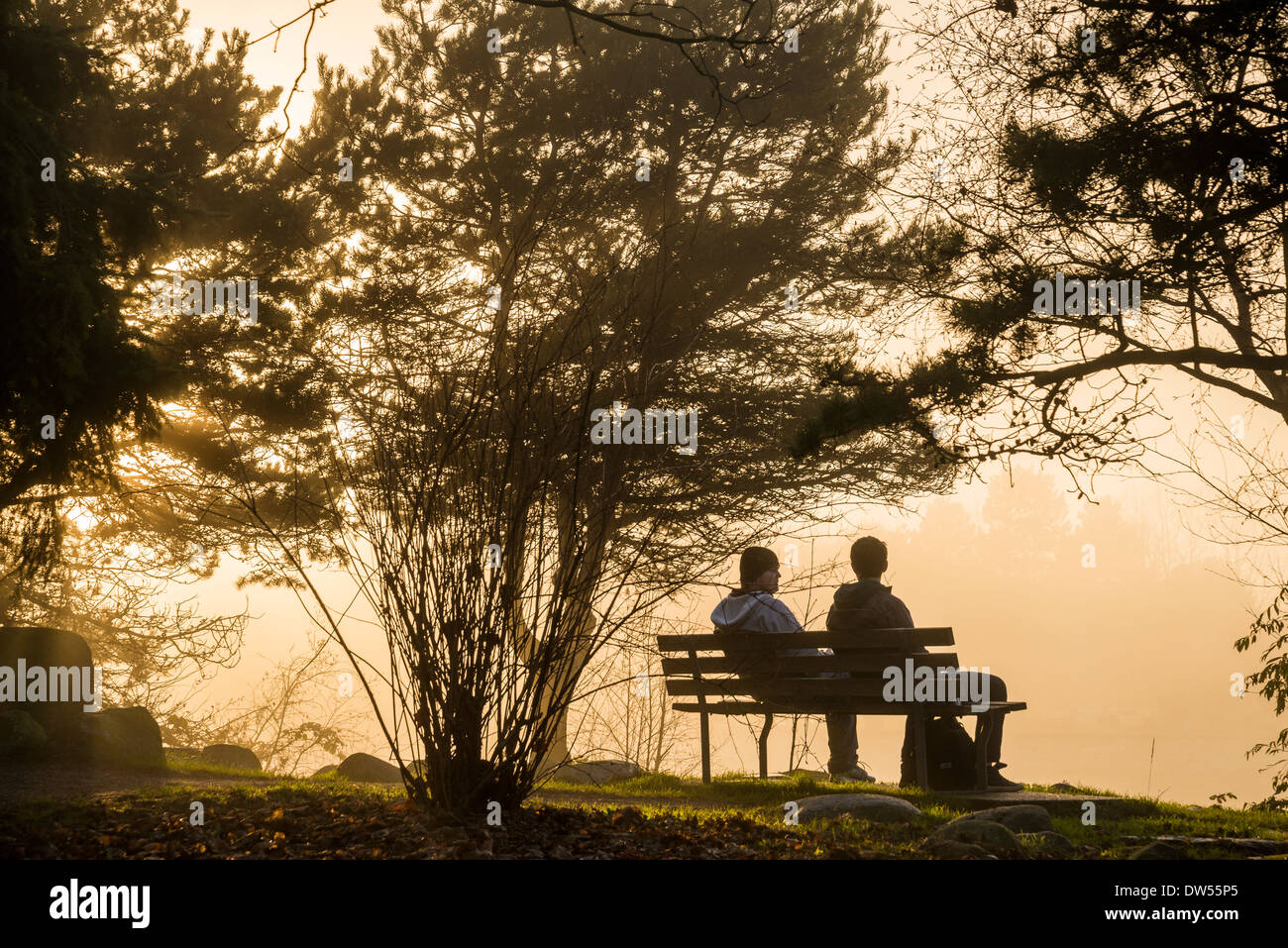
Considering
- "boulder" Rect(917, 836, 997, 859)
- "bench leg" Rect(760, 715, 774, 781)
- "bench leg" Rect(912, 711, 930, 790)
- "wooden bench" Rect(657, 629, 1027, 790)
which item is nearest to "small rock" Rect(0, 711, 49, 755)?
"wooden bench" Rect(657, 629, 1027, 790)

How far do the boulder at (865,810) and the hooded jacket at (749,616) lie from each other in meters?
2.48

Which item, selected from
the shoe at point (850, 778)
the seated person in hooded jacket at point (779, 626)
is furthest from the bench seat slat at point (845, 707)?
the shoe at point (850, 778)

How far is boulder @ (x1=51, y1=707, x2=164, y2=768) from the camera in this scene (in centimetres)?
876

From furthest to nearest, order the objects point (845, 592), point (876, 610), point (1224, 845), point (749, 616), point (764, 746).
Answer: point (764, 746) < point (749, 616) < point (845, 592) < point (876, 610) < point (1224, 845)

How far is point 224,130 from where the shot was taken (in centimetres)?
1174

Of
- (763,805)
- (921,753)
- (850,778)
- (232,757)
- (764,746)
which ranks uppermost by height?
(921,753)

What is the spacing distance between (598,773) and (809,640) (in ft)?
8.40

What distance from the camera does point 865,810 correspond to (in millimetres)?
5598

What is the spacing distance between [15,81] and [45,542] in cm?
303

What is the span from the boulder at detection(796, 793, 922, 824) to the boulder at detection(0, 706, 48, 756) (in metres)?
5.98

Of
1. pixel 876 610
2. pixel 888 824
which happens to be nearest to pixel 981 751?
pixel 876 610

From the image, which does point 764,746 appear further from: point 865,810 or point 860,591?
point 865,810
